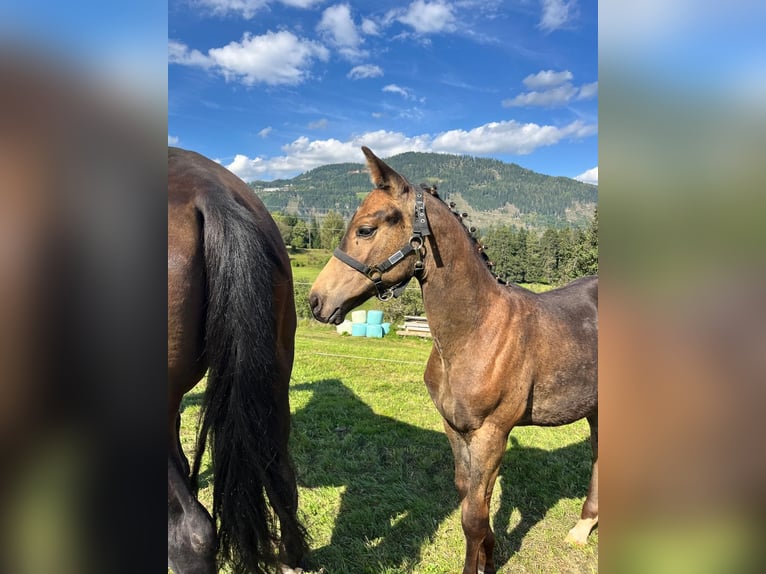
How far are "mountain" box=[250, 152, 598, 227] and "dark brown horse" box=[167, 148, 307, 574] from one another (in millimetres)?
68518

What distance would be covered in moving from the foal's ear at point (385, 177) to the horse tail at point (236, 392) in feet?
2.38

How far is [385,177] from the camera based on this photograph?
231 cm

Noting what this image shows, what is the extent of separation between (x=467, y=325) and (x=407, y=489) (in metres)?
2.04

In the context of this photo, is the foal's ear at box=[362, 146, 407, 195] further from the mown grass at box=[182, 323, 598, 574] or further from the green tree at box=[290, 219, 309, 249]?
the green tree at box=[290, 219, 309, 249]

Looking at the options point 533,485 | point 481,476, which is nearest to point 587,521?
point 533,485

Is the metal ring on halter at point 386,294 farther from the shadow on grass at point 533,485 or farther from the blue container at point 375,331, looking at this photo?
the blue container at point 375,331

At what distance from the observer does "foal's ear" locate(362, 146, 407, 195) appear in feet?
7.42

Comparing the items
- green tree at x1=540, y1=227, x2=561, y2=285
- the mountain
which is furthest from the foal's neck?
the mountain

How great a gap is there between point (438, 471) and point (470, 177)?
133681 millimetres

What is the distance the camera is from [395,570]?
2830 mm

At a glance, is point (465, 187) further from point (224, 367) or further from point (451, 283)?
point (224, 367)

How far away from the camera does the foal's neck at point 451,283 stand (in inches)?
93.7
